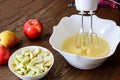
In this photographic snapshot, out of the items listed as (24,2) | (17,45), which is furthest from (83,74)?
(24,2)

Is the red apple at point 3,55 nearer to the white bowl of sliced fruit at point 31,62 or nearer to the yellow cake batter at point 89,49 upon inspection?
the white bowl of sliced fruit at point 31,62

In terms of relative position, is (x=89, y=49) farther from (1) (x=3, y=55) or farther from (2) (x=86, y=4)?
(1) (x=3, y=55)

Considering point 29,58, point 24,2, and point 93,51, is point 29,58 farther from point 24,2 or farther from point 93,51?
point 24,2

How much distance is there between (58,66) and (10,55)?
183 mm

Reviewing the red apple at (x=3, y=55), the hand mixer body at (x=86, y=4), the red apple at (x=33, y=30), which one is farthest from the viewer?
the red apple at (x=33, y=30)

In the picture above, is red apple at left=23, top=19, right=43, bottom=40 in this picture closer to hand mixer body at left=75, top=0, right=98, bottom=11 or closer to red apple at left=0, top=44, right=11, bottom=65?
red apple at left=0, top=44, right=11, bottom=65

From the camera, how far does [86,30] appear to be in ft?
3.02

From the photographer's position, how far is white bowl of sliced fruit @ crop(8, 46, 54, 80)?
726 millimetres

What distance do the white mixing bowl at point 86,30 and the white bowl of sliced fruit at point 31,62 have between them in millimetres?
53

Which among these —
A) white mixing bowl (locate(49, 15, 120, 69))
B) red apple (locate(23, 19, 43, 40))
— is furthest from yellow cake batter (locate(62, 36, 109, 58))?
red apple (locate(23, 19, 43, 40))

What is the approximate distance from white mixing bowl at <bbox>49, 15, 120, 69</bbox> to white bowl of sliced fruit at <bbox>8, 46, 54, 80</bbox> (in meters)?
0.05

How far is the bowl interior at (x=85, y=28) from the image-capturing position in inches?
32.4

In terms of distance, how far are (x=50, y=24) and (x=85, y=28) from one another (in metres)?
0.18

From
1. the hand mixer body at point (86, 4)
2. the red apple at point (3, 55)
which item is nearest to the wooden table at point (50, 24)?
the red apple at point (3, 55)
